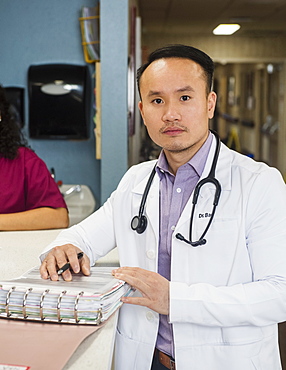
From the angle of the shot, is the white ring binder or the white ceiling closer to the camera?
the white ring binder

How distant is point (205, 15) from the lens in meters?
4.96

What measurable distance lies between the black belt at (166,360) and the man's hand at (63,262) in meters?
0.28

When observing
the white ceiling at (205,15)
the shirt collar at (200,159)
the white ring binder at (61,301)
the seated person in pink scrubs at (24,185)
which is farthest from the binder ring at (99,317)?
the white ceiling at (205,15)

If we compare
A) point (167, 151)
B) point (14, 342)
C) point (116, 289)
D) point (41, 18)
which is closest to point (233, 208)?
point (167, 151)

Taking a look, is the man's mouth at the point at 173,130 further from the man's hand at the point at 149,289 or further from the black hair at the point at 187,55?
the man's hand at the point at 149,289

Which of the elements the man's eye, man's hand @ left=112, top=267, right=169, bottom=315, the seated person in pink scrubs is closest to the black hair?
the man's eye

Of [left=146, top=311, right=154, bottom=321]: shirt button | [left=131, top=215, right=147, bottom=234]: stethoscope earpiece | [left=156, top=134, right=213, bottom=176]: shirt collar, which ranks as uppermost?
[left=156, top=134, right=213, bottom=176]: shirt collar

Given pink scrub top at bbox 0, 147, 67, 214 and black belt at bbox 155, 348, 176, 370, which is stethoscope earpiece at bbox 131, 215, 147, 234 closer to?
black belt at bbox 155, 348, 176, 370

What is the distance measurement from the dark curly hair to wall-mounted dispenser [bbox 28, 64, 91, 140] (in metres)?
0.93

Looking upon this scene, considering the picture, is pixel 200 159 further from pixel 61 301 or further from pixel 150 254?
pixel 61 301

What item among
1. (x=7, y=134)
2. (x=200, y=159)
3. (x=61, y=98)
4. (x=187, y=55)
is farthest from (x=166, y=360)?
(x=61, y=98)

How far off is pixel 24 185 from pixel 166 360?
1.07 metres

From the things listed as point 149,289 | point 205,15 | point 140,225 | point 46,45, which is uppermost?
point 205,15

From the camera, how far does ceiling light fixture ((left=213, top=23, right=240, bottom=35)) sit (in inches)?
215
